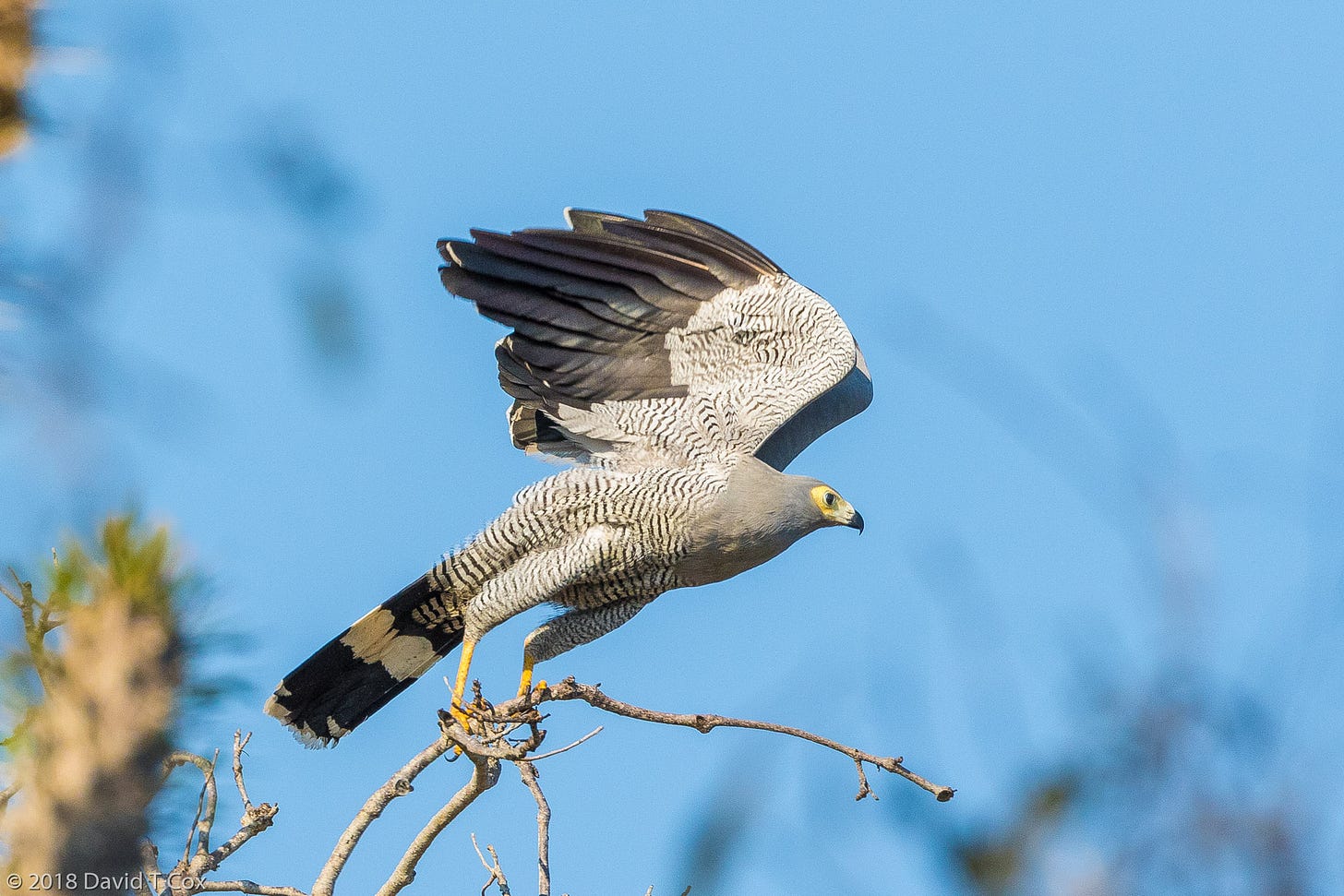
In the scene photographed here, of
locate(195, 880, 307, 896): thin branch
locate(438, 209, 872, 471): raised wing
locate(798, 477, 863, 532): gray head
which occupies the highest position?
locate(438, 209, 872, 471): raised wing

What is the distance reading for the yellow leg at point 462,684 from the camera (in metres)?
6.21

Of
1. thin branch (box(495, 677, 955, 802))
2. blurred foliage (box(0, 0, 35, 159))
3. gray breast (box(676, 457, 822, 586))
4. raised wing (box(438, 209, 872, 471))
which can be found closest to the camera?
blurred foliage (box(0, 0, 35, 159))

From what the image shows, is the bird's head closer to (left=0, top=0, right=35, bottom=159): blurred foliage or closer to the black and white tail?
the black and white tail

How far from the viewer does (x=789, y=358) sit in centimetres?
770

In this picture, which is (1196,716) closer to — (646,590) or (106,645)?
(106,645)

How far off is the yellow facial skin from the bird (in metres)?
0.01

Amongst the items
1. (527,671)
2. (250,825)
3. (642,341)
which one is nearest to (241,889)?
(250,825)

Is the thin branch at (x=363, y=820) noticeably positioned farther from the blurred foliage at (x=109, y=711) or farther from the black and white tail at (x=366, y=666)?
the blurred foliage at (x=109, y=711)

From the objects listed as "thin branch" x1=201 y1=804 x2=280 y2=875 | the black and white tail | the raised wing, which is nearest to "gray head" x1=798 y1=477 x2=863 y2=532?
the raised wing

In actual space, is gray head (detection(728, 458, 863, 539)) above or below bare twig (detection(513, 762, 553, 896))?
above

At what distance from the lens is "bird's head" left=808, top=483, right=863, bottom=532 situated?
23.1 feet

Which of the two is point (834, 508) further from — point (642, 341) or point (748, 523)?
point (642, 341)

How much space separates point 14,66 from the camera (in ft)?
7.02

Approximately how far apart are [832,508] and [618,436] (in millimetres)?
1151
